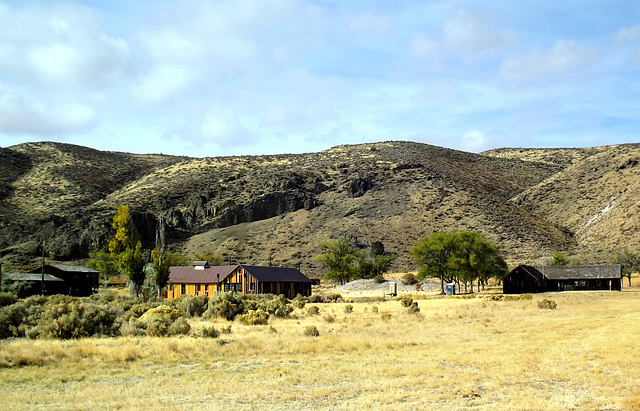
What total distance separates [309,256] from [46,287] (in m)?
47.7

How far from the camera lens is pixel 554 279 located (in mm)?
69188

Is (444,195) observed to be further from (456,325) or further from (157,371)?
(157,371)

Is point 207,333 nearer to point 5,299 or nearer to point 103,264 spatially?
point 5,299

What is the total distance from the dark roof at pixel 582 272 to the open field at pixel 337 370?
43.6 m

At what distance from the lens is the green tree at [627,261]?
75625mm

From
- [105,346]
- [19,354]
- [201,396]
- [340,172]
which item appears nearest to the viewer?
[201,396]

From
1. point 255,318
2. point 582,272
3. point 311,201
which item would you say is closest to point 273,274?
point 255,318

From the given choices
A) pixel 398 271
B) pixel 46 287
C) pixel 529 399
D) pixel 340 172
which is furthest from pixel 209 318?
pixel 340 172

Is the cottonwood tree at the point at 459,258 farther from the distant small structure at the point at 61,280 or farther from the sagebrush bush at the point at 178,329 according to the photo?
the sagebrush bush at the point at 178,329

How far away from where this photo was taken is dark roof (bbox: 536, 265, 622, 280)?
66.1 m

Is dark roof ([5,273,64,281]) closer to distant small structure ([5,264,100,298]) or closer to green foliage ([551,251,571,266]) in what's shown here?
distant small structure ([5,264,100,298])

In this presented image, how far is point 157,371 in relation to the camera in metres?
16.5

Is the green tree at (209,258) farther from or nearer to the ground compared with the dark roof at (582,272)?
farther from the ground

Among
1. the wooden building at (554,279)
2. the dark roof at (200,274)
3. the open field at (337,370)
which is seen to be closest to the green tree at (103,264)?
the dark roof at (200,274)
